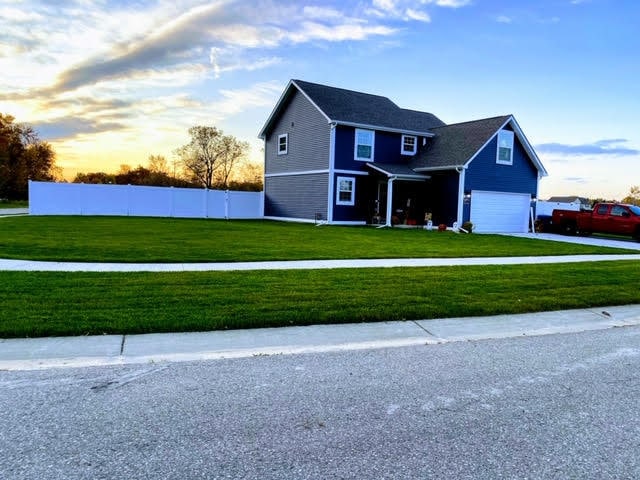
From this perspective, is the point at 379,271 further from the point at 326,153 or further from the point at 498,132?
the point at 498,132

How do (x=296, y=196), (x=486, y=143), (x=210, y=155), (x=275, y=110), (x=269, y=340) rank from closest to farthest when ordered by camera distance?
1. (x=269, y=340)
2. (x=486, y=143)
3. (x=296, y=196)
4. (x=275, y=110)
5. (x=210, y=155)

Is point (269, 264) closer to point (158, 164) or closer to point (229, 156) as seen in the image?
point (229, 156)

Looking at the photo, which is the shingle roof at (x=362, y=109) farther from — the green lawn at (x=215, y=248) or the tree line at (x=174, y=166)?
the tree line at (x=174, y=166)

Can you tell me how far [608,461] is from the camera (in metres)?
3.01

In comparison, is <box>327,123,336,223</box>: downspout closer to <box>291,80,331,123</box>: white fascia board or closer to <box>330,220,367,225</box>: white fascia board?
<box>330,220,367,225</box>: white fascia board

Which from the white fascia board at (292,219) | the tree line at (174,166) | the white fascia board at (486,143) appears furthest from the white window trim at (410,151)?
the tree line at (174,166)

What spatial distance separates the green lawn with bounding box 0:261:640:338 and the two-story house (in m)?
15.0

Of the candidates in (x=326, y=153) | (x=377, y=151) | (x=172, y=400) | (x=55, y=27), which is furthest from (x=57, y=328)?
(x=377, y=151)

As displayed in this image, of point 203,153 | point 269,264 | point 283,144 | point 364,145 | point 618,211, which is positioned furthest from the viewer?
point 203,153

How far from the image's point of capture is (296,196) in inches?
1117

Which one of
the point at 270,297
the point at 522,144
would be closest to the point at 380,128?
the point at 522,144

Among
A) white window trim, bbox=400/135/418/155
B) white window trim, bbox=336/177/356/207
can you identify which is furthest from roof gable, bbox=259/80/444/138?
white window trim, bbox=336/177/356/207

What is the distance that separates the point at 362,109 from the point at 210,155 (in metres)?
34.1

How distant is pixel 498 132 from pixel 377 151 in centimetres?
639
